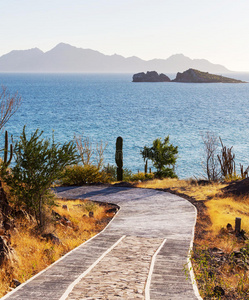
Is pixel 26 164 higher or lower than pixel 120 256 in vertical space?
higher

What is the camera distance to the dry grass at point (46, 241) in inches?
361

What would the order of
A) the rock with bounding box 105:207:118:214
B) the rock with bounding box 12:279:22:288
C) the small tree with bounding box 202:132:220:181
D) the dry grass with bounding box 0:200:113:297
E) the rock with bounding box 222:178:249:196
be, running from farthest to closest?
the small tree with bounding box 202:132:220:181, the rock with bounding box 222:178:249:196, the rock with bounding box 105:207:118:214, the dry grass with bounding box 0:200:113:297, the rock with bounding box 12:279:22:288

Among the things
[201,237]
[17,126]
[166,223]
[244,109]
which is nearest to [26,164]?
[166,223]

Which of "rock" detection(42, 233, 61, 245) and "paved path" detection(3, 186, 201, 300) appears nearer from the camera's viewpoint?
"paved path" detection(3, 186, 201, 300)

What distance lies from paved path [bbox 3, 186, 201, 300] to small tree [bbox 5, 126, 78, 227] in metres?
2.62

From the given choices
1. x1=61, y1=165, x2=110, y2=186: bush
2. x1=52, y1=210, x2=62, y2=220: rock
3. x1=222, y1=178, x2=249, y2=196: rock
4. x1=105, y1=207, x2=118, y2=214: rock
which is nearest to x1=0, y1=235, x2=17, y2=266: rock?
x1=52, y1=210, x2=62, y2=220: rock

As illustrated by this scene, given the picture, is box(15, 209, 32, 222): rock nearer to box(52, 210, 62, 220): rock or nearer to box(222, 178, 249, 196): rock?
box(52, 210, 62, 220): rock

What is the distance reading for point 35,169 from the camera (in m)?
12.6

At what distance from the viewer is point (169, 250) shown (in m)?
10.3

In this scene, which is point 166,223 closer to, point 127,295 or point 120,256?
point 120,256

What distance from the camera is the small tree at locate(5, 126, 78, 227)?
12547 millimetres

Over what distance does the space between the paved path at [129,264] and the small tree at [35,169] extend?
2.62 metres

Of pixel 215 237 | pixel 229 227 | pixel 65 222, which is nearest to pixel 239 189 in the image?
pixel 229 227

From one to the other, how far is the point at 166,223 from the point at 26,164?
5302mm
